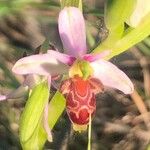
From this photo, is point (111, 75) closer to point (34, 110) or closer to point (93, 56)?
point (93, 56)

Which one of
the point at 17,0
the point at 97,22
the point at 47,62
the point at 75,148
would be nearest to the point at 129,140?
the point at 75,148

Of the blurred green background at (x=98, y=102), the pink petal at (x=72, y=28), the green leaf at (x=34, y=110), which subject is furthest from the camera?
the blurred green background at (x=98, y=102)

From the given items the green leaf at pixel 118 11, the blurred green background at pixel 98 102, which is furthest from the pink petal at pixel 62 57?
the blurred green background at pixel 98 102

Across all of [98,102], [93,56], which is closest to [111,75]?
[93,56]

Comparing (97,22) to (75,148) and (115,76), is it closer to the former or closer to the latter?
(75,148)

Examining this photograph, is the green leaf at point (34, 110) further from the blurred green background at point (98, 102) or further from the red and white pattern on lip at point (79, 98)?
the blurred green background at point (98, 102)

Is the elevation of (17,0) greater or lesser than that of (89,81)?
lesser

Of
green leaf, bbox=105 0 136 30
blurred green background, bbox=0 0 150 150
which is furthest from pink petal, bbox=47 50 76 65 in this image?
blurred green background, bbox=0 0 150 150

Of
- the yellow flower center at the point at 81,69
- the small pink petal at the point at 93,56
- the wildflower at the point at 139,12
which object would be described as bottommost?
the yellow flower center at the point at 81,69
